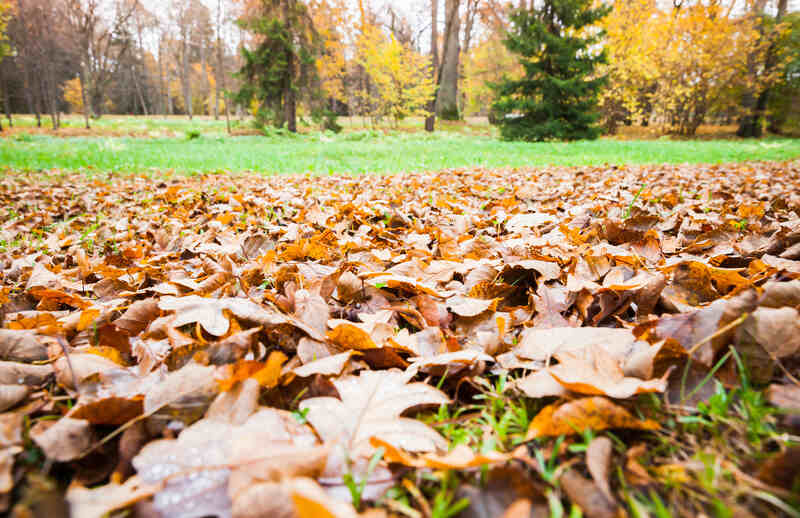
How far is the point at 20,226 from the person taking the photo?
269 cm

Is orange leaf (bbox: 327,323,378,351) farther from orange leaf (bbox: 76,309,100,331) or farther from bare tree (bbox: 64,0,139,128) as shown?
bare tree (bbox: 64,0,139,128)

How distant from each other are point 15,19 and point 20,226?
30.7m

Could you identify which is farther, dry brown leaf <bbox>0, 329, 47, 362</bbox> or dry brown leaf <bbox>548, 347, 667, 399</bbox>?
dry brown leaf <bbox>0, 329, 47, 362</bbox>

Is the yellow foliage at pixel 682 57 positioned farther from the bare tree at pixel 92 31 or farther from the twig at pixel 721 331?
the bare tree at pixel 92 31

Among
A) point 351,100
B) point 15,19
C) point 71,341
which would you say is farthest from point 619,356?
point 351,100

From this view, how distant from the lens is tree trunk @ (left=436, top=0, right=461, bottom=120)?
20.3 metres

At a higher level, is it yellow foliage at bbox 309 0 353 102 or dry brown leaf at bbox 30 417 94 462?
yellow foliage at bbox 309 0 353 102

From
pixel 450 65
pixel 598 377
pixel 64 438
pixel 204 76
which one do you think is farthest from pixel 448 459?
pixel 204 76

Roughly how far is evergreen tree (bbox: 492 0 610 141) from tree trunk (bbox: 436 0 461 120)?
230 inches

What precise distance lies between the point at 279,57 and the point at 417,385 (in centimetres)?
1859

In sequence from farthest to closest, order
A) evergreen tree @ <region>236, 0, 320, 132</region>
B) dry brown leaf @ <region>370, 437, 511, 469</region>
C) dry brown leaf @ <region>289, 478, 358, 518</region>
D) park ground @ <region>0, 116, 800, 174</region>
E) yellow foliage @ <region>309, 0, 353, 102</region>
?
yellow foliage @ <region>309, 0, 353, 102</region>
evergreen tree @ <region>236, 0, 320, 132</region>
park ground @ <region>0, 116, 800, 174</region>
dry brown leaf @ <region>370, 437, 511, 469</region>
dry brown leaf @ <region>289, 478, 358, 518</region>

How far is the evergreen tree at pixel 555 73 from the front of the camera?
14758 millimetres

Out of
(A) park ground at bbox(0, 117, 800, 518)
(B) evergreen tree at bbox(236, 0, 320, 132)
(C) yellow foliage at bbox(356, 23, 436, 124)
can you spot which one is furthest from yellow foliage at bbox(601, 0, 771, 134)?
(A) park ground at bbox(0, 117, 800, 518)

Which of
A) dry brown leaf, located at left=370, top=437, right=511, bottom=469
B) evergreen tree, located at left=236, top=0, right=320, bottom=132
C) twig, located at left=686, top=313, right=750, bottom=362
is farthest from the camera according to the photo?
evergreen tree, located at left=236, top=0, right=320, bottom=132
